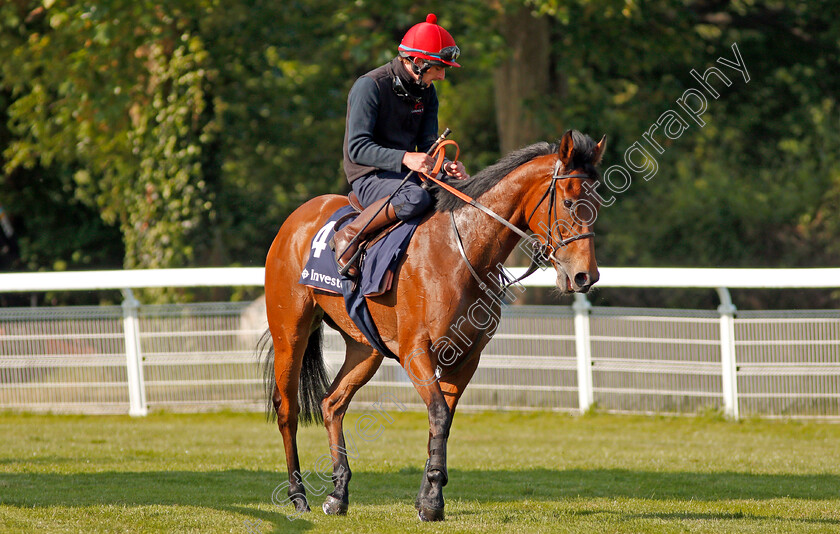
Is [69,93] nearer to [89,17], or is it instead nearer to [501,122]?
[89,17]

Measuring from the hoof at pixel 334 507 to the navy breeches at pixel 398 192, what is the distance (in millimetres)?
1680

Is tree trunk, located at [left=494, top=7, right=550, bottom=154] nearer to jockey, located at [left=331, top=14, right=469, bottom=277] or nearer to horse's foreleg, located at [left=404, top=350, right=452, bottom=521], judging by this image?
jockey, located at [left=331, top=14, right=469, bottom=277]

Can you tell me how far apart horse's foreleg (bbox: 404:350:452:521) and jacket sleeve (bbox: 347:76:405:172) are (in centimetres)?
112

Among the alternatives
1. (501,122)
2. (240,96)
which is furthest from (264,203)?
(501,122)

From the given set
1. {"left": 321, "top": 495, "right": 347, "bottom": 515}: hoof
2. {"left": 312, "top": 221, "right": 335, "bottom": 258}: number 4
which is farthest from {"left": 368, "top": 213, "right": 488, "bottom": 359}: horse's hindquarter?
{"left": 321, "top": 495, "right": 347, "bottom": 515}: hoof

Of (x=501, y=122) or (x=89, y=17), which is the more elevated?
(x=89, y=17)

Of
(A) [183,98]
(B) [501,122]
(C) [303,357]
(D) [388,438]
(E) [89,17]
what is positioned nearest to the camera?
(C) [303,357]

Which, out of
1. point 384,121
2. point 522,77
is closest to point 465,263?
point 384,121

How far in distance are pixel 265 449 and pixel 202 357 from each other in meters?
2.26

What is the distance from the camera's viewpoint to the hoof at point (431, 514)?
4836mm

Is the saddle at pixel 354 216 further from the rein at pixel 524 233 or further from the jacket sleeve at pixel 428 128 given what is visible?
the jacket sleeve at pixel 428 128

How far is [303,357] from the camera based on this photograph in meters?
5.93

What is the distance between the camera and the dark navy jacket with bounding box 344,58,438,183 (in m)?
5.10

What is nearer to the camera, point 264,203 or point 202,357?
point 202,357
